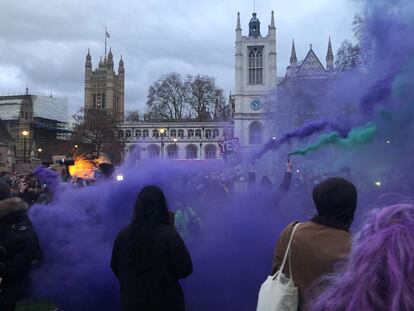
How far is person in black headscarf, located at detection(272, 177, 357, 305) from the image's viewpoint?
3.00 metres

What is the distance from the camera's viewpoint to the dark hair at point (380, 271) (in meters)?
1.75

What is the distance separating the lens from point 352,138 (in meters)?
8.02

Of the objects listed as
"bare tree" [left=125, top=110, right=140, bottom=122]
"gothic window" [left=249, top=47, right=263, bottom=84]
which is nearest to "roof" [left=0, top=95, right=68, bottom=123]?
"bare tree" [left=125, top=110, right=140, bottom=122]

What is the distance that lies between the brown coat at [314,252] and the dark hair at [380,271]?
1.06 m

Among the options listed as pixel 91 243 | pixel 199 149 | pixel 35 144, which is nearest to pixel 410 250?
pixel 91 243

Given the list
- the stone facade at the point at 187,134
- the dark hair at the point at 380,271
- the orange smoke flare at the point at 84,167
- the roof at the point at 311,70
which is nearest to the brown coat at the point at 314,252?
the dark hair at the point at 380,271

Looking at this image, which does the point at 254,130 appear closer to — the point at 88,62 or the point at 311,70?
the point at 311,70

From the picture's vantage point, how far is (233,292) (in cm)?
633

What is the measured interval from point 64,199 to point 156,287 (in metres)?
3.68

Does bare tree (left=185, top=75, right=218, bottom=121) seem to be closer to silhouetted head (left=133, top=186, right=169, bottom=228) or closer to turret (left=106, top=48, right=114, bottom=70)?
turret (left=106, top=48, right=114, bottom=70)

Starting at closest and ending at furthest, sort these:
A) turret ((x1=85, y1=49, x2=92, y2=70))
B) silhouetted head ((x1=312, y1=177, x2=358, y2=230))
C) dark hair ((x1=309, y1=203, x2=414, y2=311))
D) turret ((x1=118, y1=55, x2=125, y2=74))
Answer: dark hair ((x1=309, y1=203, x2=414, y2=311)), silhouetted head ((x1=312, y1=177, x2=358, y2=230)), turret ((x1=85, y1=49, x2=92, y2=70)), turret ((x1=118, y1=55, x2=125, y2=74))

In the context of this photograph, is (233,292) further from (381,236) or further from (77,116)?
(77,116)

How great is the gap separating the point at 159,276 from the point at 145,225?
0.41m

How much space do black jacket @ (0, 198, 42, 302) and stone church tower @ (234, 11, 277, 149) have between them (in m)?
72.7
